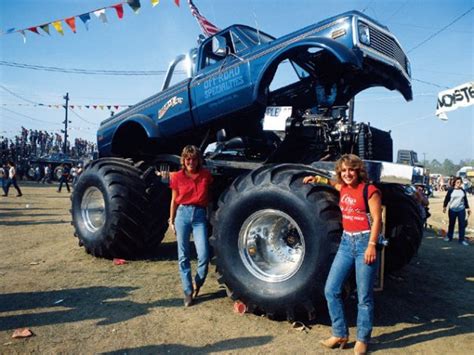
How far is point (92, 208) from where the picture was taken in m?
6.20

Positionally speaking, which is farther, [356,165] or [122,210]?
[122,210]

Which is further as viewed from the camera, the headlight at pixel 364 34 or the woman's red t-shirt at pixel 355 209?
the headlight at pixel 364 34

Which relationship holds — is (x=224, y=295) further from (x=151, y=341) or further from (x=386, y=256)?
(x=386, y=256)

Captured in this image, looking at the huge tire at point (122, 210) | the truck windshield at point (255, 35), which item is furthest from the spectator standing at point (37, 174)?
the truck windshield at point (255, 35)

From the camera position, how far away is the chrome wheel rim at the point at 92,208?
6102 mm

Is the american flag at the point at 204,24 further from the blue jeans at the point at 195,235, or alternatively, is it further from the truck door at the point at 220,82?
the blue jeans at the point at 195,235

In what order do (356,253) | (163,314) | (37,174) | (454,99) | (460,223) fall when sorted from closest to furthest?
1. (356,253)
2. (163,314)
3. (460,223)
4. (454,99)
5. (37,174)

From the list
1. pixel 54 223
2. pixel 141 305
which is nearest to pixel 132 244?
pixel 141 305

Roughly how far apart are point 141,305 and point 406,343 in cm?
258

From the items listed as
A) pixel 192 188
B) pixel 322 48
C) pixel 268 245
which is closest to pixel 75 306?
pixel 192 188

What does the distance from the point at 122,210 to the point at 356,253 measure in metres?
3.50

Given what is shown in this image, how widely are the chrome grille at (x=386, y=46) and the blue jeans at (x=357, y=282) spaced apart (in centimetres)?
230

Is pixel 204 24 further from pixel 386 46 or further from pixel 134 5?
pixel 386 46

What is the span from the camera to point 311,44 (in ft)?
13.0
